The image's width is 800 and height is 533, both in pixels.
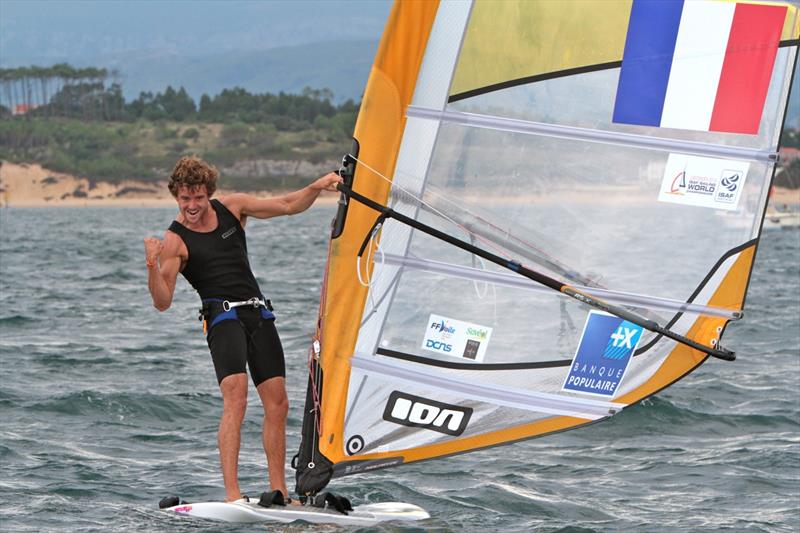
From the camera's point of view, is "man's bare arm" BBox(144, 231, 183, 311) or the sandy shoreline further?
the sandy shoreline

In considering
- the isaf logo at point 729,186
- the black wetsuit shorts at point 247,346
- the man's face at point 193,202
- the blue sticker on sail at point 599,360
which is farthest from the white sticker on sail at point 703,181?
the man's face at point 193,202

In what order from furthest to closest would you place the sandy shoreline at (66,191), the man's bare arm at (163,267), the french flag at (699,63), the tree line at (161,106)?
the tree line at (161,106) < the sandy shoreline at (66,191) < the man's bare arm at (163,267) < the french flag at (699,63)

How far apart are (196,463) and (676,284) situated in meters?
3.35

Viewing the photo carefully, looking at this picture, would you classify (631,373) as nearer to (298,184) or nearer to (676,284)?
(676,284)

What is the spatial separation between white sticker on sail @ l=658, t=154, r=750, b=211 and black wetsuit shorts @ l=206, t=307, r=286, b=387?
1.91 metres

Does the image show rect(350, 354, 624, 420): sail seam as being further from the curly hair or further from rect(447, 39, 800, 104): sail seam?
rect(447, 39, 800, 104): sail seam

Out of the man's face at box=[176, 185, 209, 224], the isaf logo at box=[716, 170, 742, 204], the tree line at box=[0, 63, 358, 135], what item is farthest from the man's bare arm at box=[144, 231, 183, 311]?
the tree line at box=[0, 63, 358, 135]

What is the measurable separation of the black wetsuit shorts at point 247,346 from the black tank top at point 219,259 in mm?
117

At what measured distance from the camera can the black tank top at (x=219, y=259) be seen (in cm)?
571

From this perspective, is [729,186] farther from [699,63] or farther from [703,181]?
[699,63]

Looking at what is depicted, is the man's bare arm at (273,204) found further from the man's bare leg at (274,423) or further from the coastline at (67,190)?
the coastline at (67,190)

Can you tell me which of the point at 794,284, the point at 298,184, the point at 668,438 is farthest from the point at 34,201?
the point at 668,438

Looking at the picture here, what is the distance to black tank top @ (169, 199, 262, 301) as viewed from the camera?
5.71m

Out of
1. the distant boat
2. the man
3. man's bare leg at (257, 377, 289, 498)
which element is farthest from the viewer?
the distant boat
